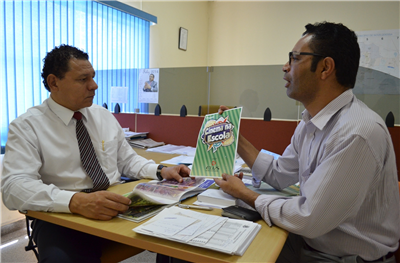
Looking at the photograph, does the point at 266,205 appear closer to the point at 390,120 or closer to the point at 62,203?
the point at 62,203

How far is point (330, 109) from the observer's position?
111 centimetres

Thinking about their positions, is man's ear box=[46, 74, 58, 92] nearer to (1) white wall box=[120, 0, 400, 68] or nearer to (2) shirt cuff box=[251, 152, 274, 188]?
(2) shirt cuff box=[251, 152, 274, 188]

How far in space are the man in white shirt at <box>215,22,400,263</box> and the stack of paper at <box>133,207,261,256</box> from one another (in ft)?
0.46

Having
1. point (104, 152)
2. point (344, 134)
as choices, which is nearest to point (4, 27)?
point (104, 152)

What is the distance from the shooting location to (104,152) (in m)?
1.54

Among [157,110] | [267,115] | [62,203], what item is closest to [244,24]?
[157,110]

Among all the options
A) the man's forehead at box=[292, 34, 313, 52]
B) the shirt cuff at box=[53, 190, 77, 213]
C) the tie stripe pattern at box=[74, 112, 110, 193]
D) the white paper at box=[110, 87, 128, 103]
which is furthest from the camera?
the white paper at box=[110, 87, 128, 103]

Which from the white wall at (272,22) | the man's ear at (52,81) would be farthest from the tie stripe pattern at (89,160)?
the white wall at (272,22)

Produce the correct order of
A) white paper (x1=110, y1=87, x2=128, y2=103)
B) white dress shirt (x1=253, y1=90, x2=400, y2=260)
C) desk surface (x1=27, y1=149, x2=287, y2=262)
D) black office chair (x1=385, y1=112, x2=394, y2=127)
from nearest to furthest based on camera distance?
desk surface (x1=27, y1=149, x2=287, y2=262), white dress shirt (x1=253, y1=90, x2=400, y2=260), black office chair (x1=385, y1=112, x2=394, y2=127), white paper (x1=110, y1=87, x2=128, y2=103)

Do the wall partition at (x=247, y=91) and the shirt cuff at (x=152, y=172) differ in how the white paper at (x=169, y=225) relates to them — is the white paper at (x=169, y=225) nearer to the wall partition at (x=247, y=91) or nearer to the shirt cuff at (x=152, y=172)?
the shirt cuff at (x=152, y=172)

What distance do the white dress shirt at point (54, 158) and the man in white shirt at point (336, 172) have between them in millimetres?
665

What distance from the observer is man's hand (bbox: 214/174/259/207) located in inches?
41.8

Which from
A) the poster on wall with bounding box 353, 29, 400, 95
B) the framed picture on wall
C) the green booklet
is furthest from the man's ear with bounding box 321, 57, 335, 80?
the framed picture on wall

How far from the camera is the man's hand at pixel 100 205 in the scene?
3.19ft
